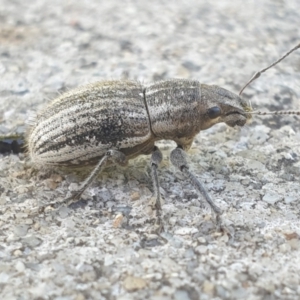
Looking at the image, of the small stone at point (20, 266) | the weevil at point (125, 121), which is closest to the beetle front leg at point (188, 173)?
the weevil at point (125, 121)

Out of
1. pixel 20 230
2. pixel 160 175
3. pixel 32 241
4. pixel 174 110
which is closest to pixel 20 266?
pixel 32 241

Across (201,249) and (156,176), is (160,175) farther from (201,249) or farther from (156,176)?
(201,249)

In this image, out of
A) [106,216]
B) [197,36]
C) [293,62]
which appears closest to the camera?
[106,216]

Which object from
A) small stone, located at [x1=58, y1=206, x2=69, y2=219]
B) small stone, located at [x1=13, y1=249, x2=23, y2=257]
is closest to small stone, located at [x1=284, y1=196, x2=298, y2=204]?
small stone, located at [x1=58, y1=206, x2=69, y2=219]

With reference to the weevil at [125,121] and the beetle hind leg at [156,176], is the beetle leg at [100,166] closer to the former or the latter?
the weevil at [125,121]

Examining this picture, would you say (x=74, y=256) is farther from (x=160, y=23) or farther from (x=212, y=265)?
(x=160, y=23)

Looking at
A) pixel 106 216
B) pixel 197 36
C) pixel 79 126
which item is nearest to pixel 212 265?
pixel 106 216
